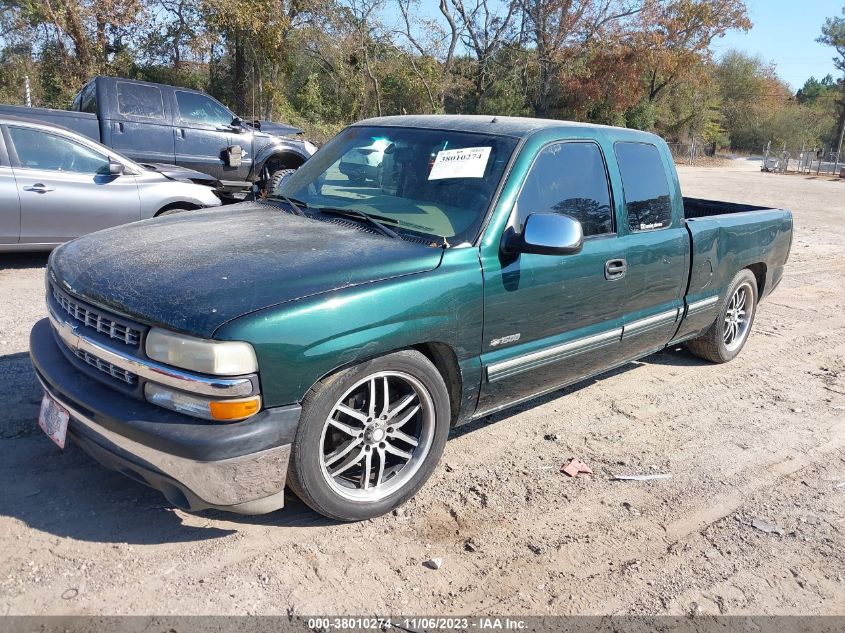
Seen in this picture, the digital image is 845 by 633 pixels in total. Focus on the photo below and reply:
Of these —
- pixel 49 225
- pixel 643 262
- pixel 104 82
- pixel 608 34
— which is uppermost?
pixel 608 34

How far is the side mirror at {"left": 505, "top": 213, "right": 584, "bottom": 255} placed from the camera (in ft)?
11.0

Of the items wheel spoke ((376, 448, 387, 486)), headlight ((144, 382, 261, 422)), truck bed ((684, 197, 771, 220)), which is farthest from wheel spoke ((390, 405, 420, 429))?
truck bed ((684, 197, 771, 220))

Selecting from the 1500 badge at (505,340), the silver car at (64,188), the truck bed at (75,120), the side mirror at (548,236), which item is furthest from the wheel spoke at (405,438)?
the truck bed at (75,120)

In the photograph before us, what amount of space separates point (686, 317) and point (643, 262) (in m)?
0.89

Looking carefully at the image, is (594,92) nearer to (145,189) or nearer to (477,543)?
(145,189)

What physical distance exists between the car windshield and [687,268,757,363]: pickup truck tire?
109 inches

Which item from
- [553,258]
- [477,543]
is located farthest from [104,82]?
[477,543]

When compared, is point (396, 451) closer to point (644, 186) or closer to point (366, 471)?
point (366, 471)

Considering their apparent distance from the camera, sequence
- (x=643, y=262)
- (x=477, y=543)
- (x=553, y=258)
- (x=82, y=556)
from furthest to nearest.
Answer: (x=643, y=262) → (x=553, y=258) → (x=477, y=543) → (x=82, y=556)

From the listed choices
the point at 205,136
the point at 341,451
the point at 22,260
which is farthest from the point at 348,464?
the point at 205,136

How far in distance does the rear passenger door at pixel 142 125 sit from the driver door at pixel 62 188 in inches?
109

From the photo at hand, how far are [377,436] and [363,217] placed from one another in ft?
3.90

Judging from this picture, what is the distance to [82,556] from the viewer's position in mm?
2807

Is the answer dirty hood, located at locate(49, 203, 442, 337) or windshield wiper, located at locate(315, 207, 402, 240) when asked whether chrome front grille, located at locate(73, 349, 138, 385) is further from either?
windshield wiper, located at locate(315, 207, 402, 240)
